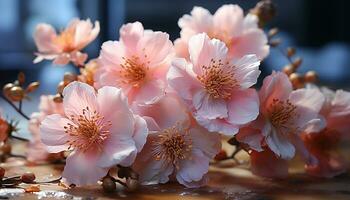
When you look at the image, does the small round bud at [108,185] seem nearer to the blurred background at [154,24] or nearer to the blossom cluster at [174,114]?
the blossom cluster at [174,114]

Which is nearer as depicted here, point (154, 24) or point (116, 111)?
point (116, 111)

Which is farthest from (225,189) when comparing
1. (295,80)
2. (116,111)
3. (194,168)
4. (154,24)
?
(154,24)

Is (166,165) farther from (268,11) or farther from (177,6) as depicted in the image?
(177,6)

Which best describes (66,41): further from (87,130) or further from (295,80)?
(295,80)

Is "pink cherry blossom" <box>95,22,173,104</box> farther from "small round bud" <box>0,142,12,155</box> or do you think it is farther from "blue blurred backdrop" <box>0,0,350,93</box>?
"blue blurred backdrop" <box>0,0,350,93</box>

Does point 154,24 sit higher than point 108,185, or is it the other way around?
point 154,24

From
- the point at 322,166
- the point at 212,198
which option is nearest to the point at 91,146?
the point at 212,198

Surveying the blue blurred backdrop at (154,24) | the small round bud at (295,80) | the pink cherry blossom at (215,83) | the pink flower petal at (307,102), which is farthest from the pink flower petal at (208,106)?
the blue blurred backdrop at (154,24)
